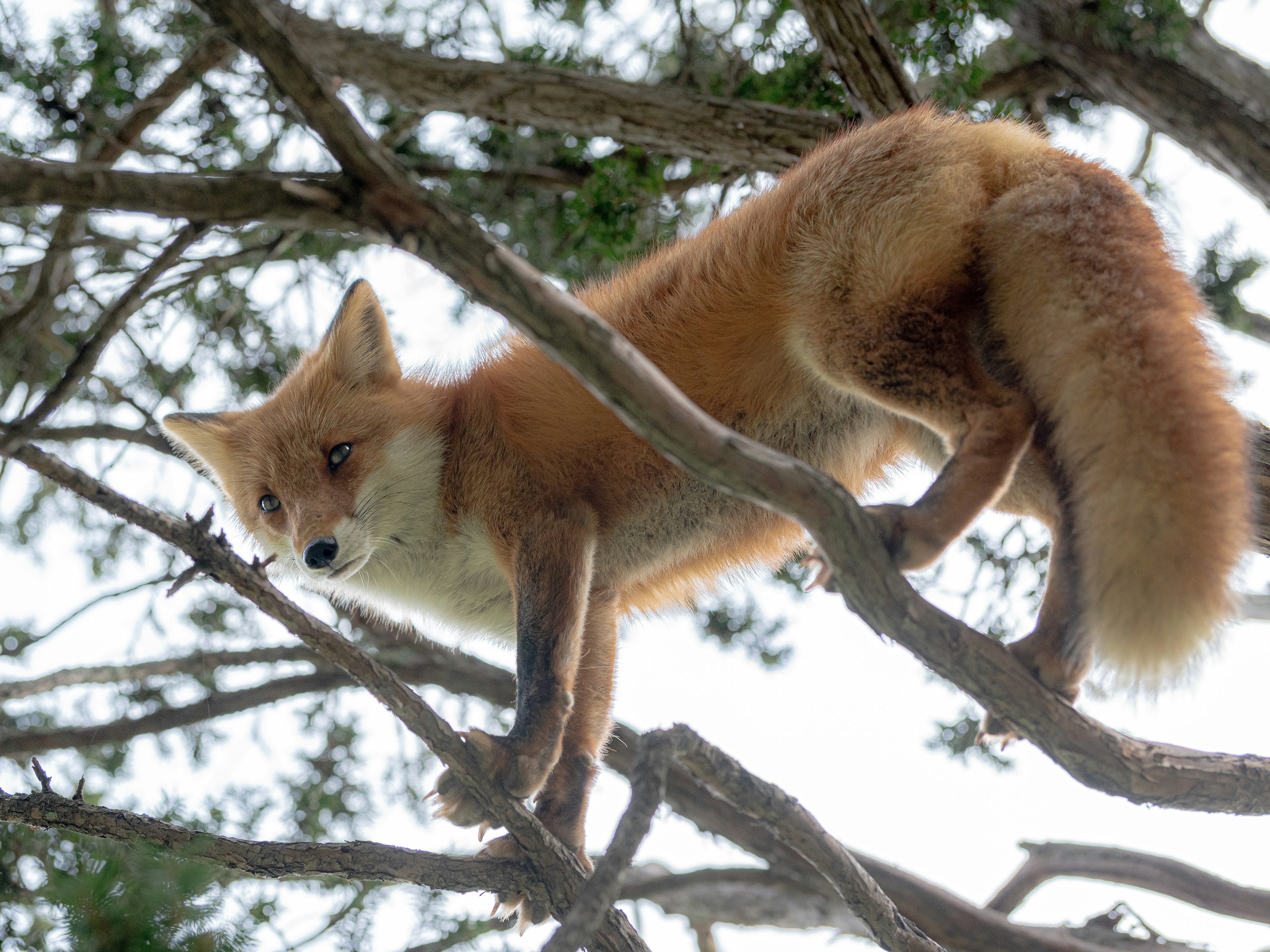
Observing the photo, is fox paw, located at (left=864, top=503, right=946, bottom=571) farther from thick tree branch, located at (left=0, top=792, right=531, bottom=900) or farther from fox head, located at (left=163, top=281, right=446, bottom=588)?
fox head, located at (left=163, top=281, right=446, bottom=588)

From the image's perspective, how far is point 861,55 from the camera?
4.21 m

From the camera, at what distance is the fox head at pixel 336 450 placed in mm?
3527

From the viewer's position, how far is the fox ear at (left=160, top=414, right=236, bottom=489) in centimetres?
409

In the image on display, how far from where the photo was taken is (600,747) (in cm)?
348

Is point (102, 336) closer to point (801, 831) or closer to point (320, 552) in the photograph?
point (320, 552)

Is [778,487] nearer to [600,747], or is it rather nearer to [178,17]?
[600,747]

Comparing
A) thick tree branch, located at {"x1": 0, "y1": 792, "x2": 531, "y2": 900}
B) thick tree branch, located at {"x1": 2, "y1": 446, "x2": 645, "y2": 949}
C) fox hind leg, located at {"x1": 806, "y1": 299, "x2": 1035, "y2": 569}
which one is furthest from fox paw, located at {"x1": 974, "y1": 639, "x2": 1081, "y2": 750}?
thick tree branch, located at {"x1": 0, "y1": 792, "x2": 531, "y2": 900}

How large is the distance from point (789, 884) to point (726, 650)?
5.00 ft

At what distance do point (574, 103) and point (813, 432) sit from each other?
240 centimetres

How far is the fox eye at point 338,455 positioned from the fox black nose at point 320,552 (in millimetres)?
390

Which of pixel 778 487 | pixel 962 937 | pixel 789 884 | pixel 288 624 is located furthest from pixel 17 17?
pixel 962 937

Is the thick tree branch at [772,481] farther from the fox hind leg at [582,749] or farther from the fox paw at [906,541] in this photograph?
the fox hind leg at [582,749]

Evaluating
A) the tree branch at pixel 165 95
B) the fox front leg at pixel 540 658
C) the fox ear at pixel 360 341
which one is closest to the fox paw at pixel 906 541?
the fox front leg at pixel 540 658

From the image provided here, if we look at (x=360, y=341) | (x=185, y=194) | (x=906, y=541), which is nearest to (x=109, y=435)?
(x=360, y=341)
